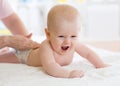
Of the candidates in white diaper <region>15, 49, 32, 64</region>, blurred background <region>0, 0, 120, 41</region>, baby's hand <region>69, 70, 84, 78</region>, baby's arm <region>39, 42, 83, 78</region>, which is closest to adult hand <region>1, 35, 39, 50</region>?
white diaper <region>15, 49, 32, 64</region>

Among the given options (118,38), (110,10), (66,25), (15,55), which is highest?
(66,25)

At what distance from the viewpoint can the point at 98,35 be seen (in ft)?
9.64

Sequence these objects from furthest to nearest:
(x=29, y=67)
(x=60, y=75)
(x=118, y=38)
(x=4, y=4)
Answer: (x=118, y=38) → (x=4, y=4) → (x=29, y=67) → (x=60, y=75)

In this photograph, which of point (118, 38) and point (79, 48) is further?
point (118, 38)

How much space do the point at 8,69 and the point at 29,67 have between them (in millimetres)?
78

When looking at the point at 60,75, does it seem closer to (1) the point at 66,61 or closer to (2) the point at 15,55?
(1) the point at 66,61

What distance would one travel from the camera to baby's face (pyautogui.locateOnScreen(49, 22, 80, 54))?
0.97 m

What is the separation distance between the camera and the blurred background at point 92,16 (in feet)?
9.53

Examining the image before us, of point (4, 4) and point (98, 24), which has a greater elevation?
point (4, 4)

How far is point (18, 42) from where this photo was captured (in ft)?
3.76

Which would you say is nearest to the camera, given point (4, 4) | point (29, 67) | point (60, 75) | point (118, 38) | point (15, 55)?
point (60, 75)

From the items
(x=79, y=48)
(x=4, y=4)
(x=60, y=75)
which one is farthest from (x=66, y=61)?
(x=4, y=4)

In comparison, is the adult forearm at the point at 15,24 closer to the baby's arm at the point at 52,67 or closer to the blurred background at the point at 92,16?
the baby's arm at the point at 52,67

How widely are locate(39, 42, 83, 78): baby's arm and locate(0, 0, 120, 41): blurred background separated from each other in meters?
1.88
